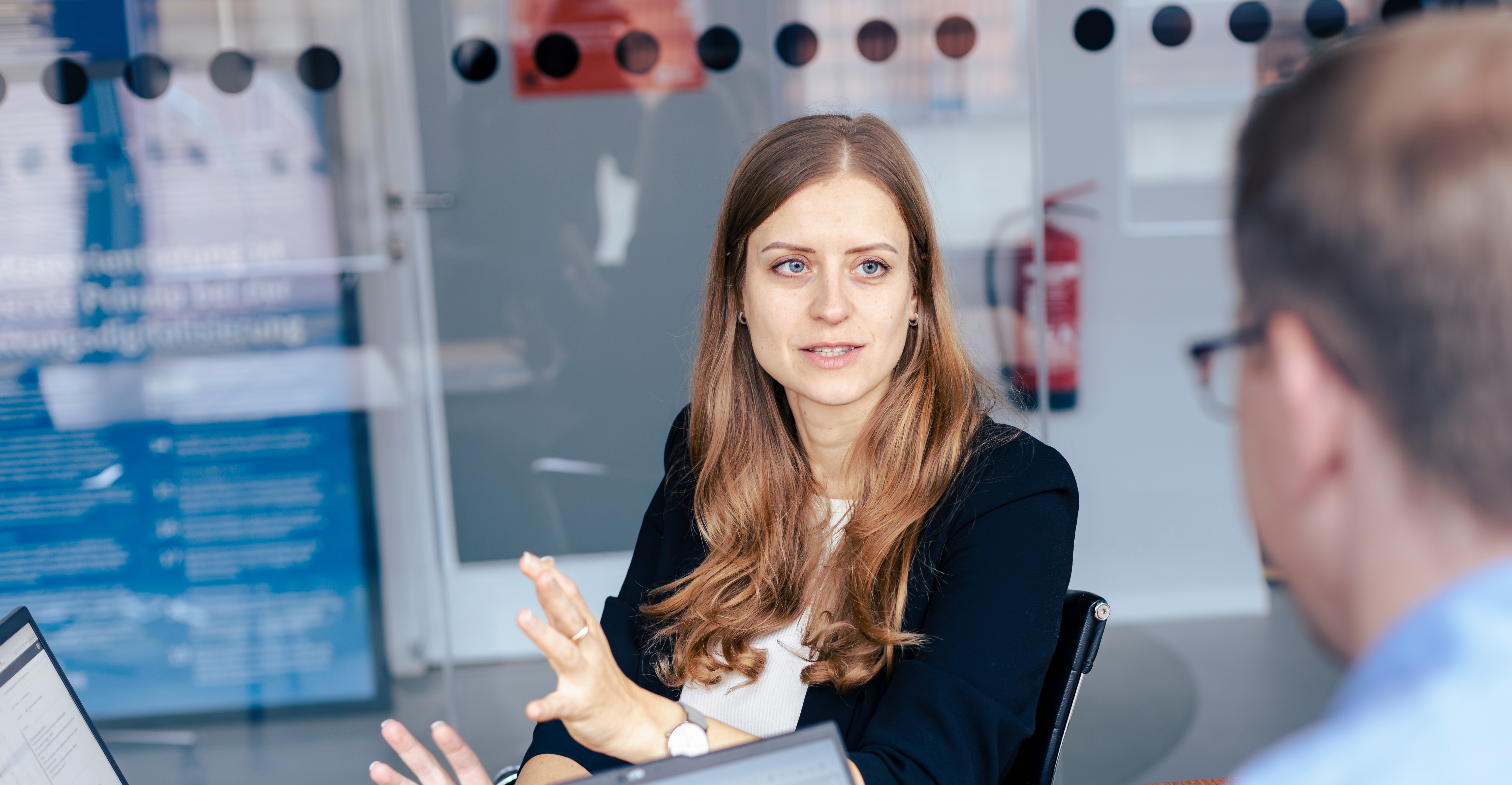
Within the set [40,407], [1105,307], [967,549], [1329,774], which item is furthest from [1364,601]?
[40,407]

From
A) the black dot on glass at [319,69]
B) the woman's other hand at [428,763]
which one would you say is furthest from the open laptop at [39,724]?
the black dot on glass at [319,69]

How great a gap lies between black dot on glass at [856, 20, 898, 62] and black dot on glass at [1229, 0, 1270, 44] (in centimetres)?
85

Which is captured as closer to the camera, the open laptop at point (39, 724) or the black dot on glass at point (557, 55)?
the open laptop at point (39, 724)

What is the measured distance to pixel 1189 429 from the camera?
296 cm

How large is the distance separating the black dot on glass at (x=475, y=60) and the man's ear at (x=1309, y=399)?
2.54 m

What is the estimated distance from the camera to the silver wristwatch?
4.00ft

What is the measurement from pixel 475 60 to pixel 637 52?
407 mm

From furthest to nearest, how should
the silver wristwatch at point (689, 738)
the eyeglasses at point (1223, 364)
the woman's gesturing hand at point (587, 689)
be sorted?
the silver wristwatch at point (689, 738), the woman's gesturing hand at point (587, 689), the eyeglasses at point (1223, 364)

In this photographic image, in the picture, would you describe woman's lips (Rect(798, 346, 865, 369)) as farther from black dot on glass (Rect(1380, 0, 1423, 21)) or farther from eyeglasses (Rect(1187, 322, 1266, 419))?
black dot on glass (Rect(1380, 0, 1423, 21))

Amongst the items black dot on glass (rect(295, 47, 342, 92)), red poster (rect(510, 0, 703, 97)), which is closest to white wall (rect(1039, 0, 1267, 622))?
red poster (rect(510, 0, 703, 97))

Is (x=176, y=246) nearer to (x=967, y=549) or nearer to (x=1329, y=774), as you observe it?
(x=967, y=549)

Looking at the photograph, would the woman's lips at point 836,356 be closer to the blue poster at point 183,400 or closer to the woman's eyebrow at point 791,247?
the woman's eyebrow at point 791,247

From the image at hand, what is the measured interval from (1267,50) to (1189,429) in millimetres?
984

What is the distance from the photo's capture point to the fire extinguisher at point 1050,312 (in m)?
2.88
